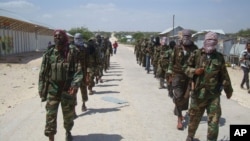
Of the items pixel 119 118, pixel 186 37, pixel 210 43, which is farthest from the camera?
pixel 119 118

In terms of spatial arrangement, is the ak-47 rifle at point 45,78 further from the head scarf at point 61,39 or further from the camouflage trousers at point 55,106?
the head scarf at point 61,39

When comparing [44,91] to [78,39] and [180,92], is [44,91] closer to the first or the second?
[180,92]

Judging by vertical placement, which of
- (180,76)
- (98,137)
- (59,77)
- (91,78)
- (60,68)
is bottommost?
(98,137)

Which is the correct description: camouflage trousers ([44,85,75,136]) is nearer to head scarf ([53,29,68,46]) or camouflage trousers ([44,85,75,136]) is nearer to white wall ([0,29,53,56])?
head scarf ([53,29,68,46])

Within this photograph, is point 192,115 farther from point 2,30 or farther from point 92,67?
point 2,30

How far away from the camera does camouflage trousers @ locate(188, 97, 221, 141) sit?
5471 mm

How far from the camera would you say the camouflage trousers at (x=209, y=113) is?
5471 millimetres

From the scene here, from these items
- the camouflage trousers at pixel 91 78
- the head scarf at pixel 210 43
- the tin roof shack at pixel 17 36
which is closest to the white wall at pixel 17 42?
the tin roof shack at pixel 17 36

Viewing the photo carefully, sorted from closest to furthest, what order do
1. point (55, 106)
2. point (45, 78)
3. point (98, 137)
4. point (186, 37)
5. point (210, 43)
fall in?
point (210, 43) → point (55, 106) → point (45, 78) → point (98, 137) → point (186, 37)

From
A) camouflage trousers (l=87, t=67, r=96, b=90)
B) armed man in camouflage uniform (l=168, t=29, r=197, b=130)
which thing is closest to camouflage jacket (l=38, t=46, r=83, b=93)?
armed man in camouflage uniform (l=168, t=29, r=197, b=130)

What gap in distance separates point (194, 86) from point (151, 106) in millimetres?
3752

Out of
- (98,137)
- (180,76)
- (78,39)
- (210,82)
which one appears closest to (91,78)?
(78,39)

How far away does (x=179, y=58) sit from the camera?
23.6ft

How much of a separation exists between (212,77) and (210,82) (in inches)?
3.4
